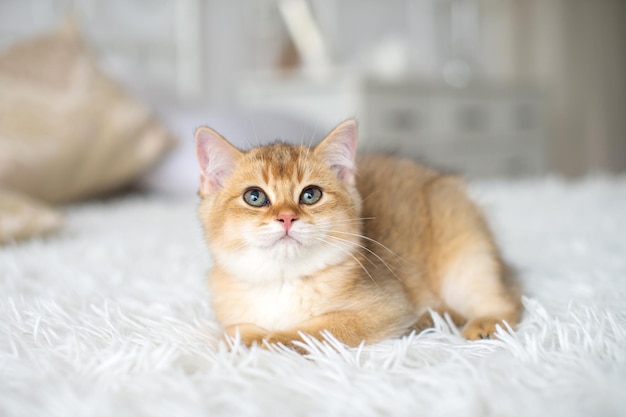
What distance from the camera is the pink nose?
0.95 m

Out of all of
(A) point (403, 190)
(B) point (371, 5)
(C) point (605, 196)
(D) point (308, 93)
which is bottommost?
(C) point (605, 196)

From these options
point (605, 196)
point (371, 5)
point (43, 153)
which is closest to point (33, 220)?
point (43, 153)

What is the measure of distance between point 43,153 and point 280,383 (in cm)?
169

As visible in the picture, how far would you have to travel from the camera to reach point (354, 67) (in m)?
4.16

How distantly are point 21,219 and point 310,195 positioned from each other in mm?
1022

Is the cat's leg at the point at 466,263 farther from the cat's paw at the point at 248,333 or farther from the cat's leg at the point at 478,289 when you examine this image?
the cat's paw at the point at 248,333

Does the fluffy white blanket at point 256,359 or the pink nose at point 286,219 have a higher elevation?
the pink nose at point 286,219

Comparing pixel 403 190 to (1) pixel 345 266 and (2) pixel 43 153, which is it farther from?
(2) pixel 43 153

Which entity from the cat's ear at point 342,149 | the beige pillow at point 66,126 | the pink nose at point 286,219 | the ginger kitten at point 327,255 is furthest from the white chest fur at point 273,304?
the beige pillow at point 66,126

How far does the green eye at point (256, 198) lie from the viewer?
1023 mm

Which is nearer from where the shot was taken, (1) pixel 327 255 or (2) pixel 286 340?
(2) pixel 286 340

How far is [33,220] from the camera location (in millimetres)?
1686

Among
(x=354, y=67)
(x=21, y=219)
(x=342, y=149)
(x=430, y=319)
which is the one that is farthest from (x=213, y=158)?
(x=354, y=67)

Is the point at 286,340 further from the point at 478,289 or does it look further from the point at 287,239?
the point at 478,289
